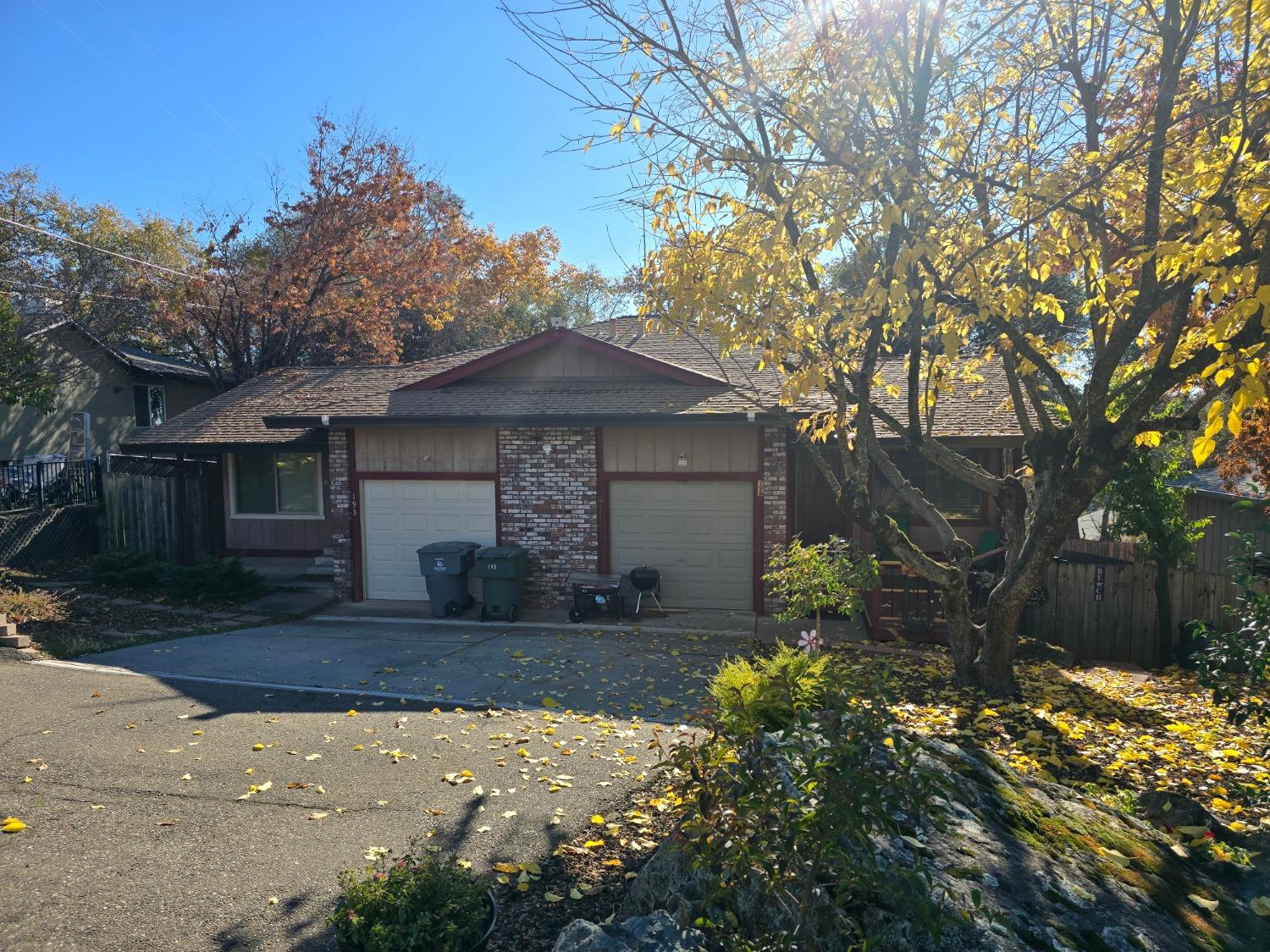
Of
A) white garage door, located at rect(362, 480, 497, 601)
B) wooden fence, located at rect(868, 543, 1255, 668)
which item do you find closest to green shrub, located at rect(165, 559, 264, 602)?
white garage door, located at rect(362, 480, 497, 601)

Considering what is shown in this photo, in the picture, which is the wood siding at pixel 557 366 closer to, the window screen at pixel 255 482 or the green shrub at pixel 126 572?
the window screen at pixel 255 482

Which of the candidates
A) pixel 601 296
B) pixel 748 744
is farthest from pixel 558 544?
pixel 601 296

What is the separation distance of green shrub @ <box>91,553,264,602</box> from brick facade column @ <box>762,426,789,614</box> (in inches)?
344

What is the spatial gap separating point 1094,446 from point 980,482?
148cm

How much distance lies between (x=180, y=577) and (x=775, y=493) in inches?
382

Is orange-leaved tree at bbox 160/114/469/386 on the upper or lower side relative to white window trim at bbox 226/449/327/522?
upper

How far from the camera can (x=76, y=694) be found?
8.15 m

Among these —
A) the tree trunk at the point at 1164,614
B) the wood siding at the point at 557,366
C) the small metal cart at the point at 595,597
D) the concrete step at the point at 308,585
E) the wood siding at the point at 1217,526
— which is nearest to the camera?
the tree trunk at the point at 1164,614

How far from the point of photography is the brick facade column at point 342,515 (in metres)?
13.9

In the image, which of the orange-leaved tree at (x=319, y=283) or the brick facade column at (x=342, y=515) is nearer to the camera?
the brick facade column at (x=342, y=515)

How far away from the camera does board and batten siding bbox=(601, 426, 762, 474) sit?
1253 cm

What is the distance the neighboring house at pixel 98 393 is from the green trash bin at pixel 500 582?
1447 cm

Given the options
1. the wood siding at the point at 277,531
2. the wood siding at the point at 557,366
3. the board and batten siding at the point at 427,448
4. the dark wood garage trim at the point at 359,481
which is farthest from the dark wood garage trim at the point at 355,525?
the wood siding at the point at 277,531

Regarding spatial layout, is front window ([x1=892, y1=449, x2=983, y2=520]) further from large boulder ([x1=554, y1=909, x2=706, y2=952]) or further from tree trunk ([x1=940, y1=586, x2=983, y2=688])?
large boulder ([x1=554, y1=909, x2=706, y2=952])
